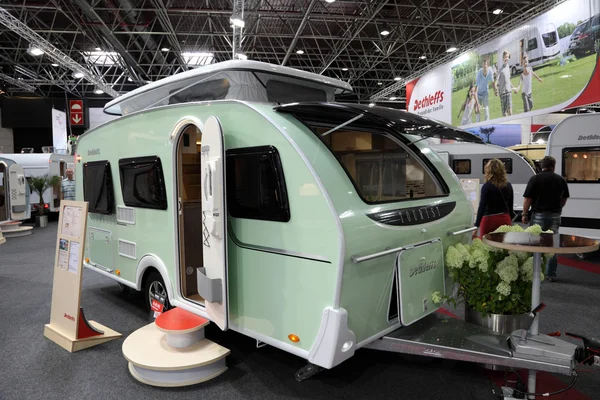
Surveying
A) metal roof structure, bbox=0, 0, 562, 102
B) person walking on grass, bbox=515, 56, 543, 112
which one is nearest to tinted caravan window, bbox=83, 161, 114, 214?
metal roof structure, bbox=0, 0, 562, 102

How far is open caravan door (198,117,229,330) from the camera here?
→ 275 centimetres

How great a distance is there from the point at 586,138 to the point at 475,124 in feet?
11.7

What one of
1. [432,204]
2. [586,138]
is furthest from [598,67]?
[432,204]

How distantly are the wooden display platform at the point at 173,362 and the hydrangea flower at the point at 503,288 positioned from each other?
2.04 m

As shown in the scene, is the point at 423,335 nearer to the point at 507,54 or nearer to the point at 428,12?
the point at 507,54

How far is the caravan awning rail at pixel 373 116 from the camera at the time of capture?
265 centimetres

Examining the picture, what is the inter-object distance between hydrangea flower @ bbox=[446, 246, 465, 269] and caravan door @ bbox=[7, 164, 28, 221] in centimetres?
1166

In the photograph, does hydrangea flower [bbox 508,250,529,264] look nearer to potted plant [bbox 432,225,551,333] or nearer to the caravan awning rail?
potted plant [bbox 432,225,551,333]

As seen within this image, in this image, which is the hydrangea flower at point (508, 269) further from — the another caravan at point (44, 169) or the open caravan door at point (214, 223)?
the another caravan at point (44, 169)

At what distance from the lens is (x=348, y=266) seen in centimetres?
232

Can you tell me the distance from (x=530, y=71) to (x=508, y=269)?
702 centimetres

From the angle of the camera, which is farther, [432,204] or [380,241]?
[432,204]

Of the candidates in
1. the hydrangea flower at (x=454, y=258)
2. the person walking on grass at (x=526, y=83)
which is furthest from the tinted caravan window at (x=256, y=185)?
the person walking on grass at (x=526, y=83)

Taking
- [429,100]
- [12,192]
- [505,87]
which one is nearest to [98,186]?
[12,192]
